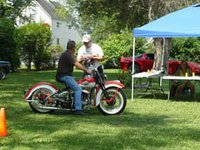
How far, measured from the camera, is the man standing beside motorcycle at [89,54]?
11141 millimetres

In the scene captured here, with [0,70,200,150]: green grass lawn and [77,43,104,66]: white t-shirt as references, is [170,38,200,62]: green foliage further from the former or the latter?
[77,43,104,66]: white t-shirt

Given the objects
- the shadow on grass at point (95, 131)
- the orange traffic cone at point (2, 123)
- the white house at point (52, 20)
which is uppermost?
the white house at point (52, 20)

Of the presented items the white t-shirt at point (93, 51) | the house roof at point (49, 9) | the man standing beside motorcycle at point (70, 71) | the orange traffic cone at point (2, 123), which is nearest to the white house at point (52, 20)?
the house roof at point (49, 9)

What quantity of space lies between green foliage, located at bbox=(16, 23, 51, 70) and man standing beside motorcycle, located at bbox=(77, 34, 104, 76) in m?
19.8

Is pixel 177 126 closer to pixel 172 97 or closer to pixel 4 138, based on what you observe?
pixel 4 138

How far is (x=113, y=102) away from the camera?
34.3 feet

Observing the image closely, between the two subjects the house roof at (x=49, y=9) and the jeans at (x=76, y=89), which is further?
the house roof at (x=49, y=9)

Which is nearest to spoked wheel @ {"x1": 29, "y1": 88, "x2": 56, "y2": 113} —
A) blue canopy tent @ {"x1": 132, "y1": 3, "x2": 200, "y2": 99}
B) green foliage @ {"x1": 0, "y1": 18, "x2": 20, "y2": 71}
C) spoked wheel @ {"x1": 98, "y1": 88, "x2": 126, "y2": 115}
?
spoked wheel @ {"x1": 98, "y1": 88, "x2": 126, "y2": 115}

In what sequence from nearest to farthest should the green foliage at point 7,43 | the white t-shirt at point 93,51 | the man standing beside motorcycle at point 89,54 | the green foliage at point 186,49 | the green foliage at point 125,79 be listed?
1. the man standing beside motorcycle at point 89,54
2. the white t-shirt at point 93,51
3. the green foliage at point 125,79
4. the green foliage at point 7,43
5. the green foliage at point 186,49

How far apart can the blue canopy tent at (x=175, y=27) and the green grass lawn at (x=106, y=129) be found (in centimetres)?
199

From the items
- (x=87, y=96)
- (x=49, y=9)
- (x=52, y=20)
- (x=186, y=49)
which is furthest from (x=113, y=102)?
(x=49, y=9)

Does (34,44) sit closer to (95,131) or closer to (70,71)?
(70,71)

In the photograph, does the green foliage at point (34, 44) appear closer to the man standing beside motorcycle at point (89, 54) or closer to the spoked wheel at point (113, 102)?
the man standing beside motorcycle at point (89, 54)

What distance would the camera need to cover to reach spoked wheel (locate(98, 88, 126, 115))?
10422 mm
